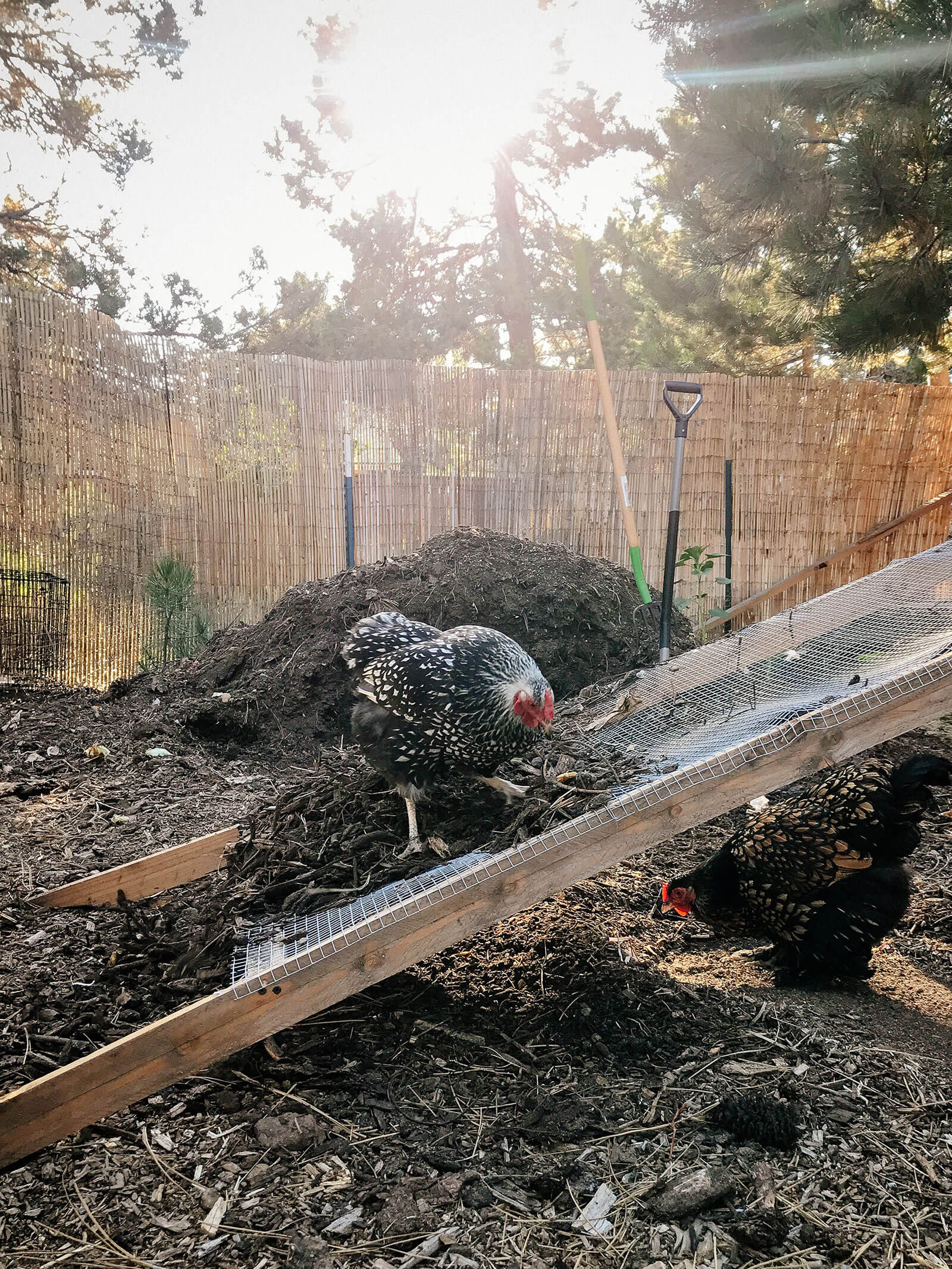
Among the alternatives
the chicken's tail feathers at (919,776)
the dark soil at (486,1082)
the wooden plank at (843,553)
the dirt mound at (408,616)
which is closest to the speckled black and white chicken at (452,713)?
the dark soil at (486,1082)

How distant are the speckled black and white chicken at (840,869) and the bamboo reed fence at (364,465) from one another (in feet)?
15.8

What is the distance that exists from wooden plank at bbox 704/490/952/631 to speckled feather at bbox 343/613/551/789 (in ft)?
16.8

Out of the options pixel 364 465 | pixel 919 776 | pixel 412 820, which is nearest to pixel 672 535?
pixel 919 776

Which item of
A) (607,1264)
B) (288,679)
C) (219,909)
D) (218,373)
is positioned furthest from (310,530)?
(607,1264)

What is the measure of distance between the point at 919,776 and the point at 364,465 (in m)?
5.59

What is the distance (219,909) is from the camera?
242 centimetres

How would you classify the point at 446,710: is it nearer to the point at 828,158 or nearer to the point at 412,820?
the point at 412,820

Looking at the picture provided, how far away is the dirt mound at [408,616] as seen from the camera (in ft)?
16.2

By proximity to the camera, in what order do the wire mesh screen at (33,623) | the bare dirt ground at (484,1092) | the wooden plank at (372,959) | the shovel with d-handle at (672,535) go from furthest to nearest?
1. the wire mesh screen at (33,623)
2. the shovel with d-handle at (672,535)
3. the wooden plank at (372,959)
4. the bare dirt ground at (484,1092)

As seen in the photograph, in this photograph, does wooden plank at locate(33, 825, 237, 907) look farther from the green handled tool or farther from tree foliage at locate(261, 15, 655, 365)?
tree foliage at locate(261, 15, 655, 365)

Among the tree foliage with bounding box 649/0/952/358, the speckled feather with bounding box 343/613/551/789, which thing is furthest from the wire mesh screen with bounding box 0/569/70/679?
Answer: the tree foliage with bounding box 649/0/952/358

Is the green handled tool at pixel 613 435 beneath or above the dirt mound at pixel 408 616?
above

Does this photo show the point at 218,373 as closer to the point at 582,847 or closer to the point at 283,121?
the point at 582,847

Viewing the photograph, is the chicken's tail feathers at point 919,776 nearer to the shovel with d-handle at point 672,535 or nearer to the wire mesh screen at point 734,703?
the wire mesh screen at point 734,703
